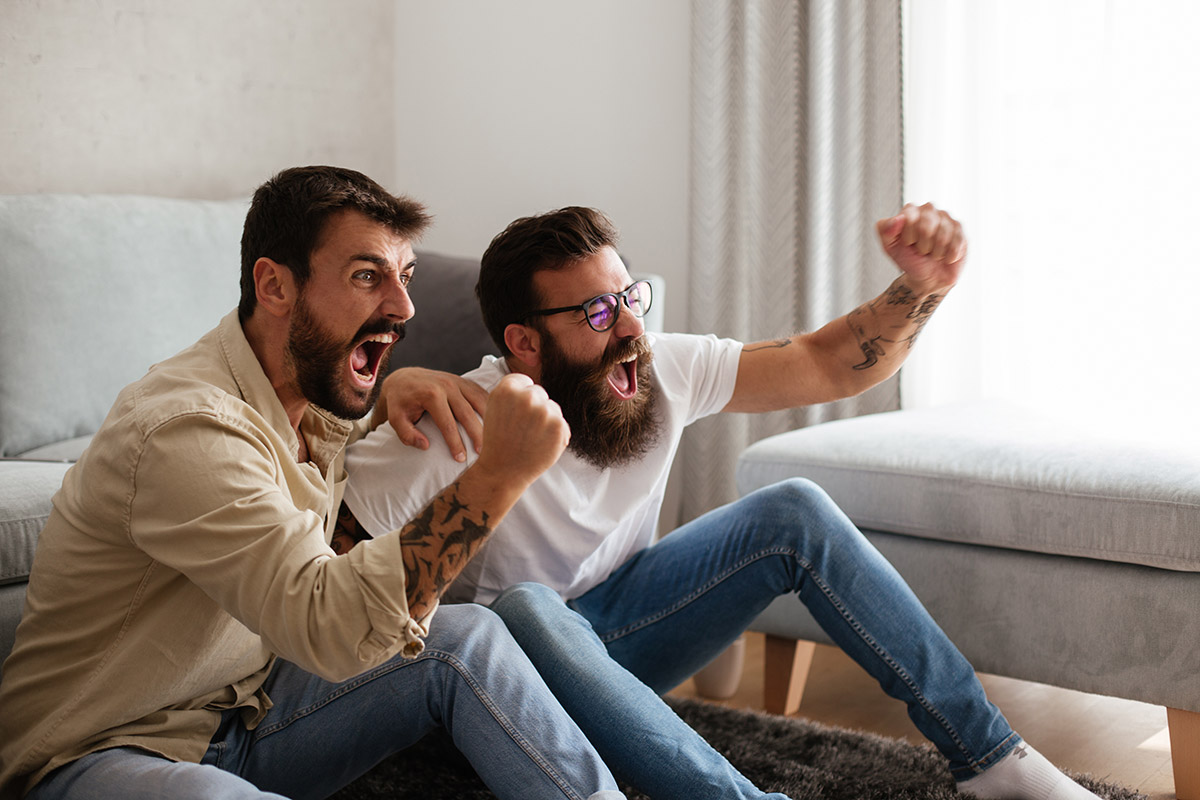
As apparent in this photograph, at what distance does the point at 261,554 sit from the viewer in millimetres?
995

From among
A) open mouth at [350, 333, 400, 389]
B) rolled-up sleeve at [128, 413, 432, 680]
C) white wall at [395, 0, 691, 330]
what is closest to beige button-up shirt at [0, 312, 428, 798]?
rolled-up sleeve at [128, 413, 432, 680]

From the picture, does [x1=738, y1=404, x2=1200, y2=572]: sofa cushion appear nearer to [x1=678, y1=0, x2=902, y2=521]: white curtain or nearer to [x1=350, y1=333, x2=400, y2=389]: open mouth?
[x1=678, y1=0, x2=902, y2=521]: white curtain

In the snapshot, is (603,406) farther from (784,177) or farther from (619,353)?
(784,177)

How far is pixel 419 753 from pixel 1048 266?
5.85 feet

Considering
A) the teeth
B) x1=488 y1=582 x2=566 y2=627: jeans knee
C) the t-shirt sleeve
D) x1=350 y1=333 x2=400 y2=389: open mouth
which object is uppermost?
the teeth

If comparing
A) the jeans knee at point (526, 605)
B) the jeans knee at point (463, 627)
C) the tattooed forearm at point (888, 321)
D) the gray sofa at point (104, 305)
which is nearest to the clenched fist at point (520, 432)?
the jeans knee at point (463, 627)

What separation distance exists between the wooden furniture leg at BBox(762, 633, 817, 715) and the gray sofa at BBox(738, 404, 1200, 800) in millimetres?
47

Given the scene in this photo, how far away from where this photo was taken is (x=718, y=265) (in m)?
2.89

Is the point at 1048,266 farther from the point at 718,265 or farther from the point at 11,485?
the point at 11,485

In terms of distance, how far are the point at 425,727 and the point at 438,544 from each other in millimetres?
329

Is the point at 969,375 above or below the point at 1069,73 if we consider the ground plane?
below

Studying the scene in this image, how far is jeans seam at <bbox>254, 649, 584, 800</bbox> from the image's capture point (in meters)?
1.15

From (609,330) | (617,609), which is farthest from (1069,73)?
(617,609)

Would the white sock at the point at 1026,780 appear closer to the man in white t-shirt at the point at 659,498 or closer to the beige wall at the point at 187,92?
the man in white t-shirt at the point at 659,498
